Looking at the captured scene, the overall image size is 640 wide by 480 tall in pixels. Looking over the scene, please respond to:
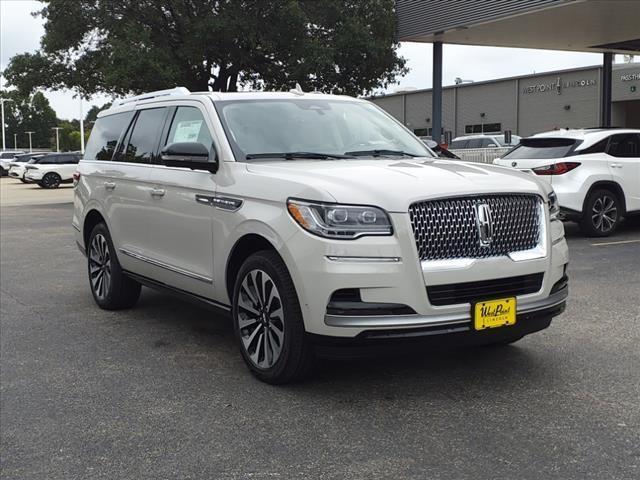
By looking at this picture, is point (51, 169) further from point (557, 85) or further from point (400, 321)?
point (400, 321)

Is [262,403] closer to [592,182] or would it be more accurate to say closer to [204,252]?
[204,252]

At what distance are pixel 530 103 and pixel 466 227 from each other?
151 ft

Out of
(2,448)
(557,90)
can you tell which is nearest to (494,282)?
(2,448)

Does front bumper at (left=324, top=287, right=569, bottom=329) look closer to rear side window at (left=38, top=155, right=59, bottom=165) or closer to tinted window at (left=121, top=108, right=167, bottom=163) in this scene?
tinted window at (left=121, top=108, right=167, bottom=163)

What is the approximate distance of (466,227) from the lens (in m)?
4.22

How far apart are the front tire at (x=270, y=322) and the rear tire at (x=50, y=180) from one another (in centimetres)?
3298

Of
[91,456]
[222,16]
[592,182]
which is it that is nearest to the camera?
[91,456]

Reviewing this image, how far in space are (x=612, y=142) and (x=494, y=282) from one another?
8444 millimetres

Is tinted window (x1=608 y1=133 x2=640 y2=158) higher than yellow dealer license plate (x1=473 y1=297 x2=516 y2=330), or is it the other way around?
tinted window (x1=608 y1=133 x2=640 y2=158)

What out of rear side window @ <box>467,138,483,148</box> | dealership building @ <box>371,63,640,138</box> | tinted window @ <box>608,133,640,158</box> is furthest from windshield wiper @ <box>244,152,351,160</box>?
dealership building @ <box>371,63,640,138</box>

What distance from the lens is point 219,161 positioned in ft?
16.8

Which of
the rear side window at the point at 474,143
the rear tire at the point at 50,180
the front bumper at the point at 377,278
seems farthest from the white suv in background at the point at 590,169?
the rear tire at the point at 50,180

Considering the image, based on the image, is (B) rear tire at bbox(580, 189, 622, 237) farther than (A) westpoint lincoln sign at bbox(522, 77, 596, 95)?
No

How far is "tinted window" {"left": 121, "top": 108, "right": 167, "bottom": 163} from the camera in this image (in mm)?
6191
